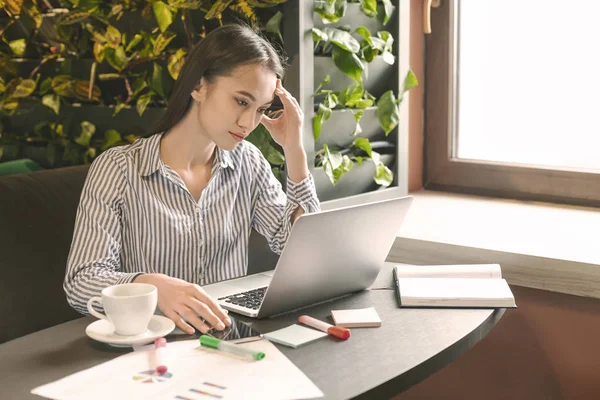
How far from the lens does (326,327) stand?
1.28 m

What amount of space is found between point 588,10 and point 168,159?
4.37 feet

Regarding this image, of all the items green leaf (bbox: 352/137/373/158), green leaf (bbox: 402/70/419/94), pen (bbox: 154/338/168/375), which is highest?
green leaf (bbox: 402/70/419/94)

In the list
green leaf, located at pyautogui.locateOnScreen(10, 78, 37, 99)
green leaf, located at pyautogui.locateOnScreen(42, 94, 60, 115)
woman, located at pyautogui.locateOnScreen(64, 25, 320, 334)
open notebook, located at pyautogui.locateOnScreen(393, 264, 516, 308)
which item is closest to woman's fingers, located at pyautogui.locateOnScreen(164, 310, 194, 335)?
woman, located at pyautogui.locateOnScreen(64, 25, 320, 334)

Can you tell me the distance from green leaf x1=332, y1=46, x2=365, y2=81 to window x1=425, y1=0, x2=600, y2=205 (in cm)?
52

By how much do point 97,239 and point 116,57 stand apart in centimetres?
104

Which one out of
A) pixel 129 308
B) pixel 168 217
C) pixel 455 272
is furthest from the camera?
pixel 168 217

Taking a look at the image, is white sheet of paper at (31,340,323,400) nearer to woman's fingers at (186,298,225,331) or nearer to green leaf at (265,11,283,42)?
woman's fingers at (186,298,225,331)

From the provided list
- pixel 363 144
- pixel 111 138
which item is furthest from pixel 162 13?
pixel 363 144

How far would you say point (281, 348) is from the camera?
1.20 metres

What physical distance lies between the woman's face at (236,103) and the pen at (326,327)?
0.48m

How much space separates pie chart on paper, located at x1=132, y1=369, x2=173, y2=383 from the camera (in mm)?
1067

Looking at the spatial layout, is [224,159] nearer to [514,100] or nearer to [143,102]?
[143,102]

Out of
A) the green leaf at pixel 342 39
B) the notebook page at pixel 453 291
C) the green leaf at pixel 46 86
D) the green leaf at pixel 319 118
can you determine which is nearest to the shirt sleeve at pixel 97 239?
the notebook page at pixel 453 291

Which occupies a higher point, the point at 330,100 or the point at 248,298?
the point at 330,100
